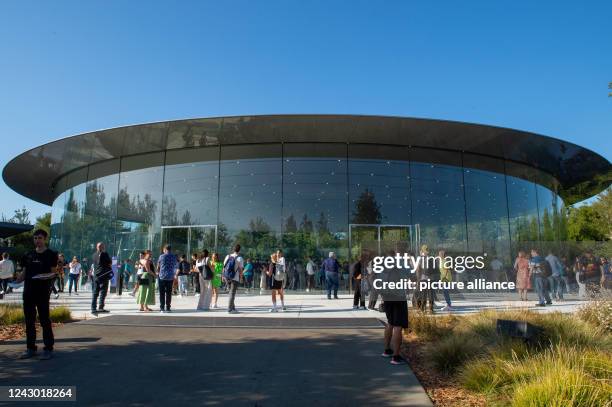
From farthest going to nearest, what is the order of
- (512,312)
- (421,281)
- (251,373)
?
(421,281)
(512,312)
(251,373)

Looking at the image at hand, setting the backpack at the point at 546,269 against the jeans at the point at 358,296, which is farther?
the backpack at the point at 546,269

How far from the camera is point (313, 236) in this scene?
18.9 metres

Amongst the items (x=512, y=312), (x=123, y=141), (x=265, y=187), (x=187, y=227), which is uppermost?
(x=123, y=141)

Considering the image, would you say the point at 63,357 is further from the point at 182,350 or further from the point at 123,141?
the point at 123,141

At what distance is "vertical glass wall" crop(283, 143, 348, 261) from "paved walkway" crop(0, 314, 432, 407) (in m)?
10.6

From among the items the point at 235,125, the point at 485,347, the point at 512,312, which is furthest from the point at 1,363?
the point at 235,125

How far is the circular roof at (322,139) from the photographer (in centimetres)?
1755

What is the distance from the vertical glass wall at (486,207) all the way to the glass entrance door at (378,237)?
114 inches

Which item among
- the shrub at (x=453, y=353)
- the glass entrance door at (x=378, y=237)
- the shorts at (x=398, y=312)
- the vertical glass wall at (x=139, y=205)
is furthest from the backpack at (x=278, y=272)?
the vertical glass wall at (x=139, y=205)

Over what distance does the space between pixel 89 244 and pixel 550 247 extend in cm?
2162

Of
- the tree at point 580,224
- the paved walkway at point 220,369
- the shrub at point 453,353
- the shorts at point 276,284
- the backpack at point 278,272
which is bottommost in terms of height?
the paved walkway at point 220,369

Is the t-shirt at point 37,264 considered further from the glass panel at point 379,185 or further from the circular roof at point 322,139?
the glass panel at point 379,185

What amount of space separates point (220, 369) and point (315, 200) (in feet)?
46.4

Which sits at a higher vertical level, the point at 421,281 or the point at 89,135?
the point at 89,135
